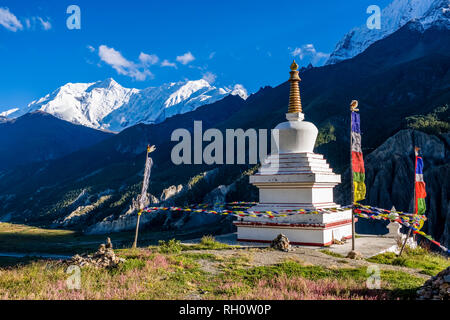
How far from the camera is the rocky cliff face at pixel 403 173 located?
206ft

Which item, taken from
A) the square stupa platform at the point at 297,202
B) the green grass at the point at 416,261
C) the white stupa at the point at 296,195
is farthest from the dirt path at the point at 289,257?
the white stupa at the point at 296,195

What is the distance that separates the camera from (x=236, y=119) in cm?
18225

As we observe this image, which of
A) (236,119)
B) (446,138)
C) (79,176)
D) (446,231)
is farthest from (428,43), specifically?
(79,176)

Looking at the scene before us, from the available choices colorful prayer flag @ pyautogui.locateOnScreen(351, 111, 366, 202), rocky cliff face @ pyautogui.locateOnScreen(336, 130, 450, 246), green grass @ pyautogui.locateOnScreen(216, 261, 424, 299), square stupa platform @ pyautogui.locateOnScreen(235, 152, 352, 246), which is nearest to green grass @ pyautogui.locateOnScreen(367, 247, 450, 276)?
green grass @ pyautogui.locateOnScreen(216, 261, 424, 299)

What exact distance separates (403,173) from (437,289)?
68504 millimetres

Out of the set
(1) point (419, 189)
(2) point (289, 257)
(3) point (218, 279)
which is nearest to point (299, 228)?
(2) point (289, 257)

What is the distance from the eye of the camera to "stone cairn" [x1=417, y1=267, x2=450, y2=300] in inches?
322

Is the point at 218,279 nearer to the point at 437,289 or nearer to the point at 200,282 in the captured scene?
the point at 200,282

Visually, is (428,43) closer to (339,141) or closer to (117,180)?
(339,141)

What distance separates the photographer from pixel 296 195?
63.5 ft

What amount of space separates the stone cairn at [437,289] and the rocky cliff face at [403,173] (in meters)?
59.8

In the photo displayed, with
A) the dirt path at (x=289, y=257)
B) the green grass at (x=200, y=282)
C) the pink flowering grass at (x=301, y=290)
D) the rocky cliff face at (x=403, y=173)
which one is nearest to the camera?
the pink flowering grass at (x=301, y=290)

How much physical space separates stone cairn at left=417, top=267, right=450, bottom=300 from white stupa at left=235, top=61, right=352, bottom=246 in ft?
28.9

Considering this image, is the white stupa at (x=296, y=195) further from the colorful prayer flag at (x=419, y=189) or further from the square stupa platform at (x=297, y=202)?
the colorful prayer flag at (x=419, y=189)
